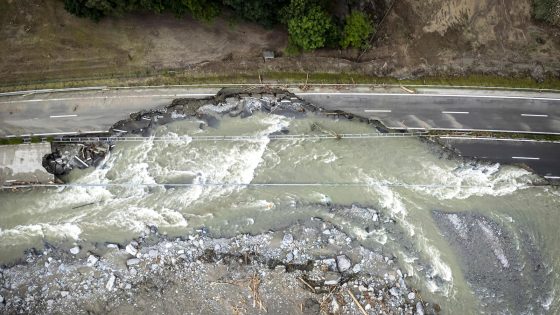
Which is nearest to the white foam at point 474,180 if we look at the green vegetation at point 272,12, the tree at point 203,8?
the green vegetation at point 272,12

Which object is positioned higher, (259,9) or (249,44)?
(259,9)

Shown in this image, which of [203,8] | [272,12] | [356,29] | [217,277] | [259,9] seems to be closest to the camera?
[259,9]

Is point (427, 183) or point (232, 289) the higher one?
point (427, 183)

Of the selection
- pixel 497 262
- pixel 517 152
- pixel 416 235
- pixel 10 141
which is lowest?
pixel 497 262

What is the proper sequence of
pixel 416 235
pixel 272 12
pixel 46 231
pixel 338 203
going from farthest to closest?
pixel 338 203
pixel 416 235
pixel 46 231
pixel 272 12

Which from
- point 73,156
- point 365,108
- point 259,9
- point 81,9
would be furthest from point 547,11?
point 73,156

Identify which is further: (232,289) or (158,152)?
(158,152)

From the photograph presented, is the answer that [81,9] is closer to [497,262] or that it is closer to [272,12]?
[272,12]

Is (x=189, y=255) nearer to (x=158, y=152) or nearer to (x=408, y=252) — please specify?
(x=158, y=152)

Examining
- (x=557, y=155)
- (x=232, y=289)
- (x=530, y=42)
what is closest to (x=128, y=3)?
(x=232, y=289)
